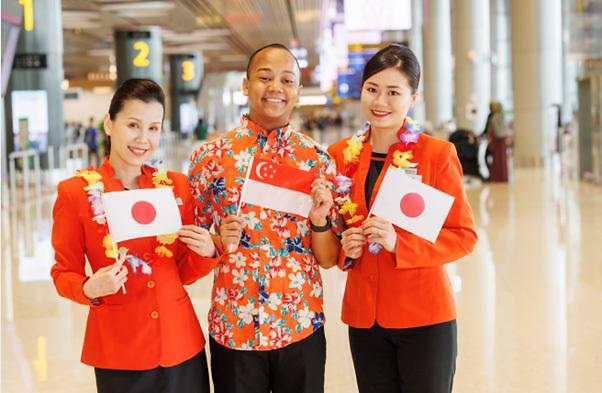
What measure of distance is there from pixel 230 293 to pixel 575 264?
6.58 m

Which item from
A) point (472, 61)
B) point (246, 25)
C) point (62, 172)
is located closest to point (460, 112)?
point (472, 61)

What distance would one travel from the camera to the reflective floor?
527 centimetres

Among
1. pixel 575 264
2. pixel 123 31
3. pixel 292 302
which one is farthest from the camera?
pixel 123 31

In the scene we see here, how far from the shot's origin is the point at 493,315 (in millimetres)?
6703

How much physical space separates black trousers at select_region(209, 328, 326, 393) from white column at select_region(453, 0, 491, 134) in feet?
88.6

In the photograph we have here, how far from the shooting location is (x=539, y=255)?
30.7 feet

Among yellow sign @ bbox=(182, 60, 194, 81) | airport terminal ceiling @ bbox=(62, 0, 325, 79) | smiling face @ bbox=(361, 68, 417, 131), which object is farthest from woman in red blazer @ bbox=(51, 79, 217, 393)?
yellow sign @ bbox=(182, 60, 194, 81)

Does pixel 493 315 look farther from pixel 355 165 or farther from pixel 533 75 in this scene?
pixel 533 75

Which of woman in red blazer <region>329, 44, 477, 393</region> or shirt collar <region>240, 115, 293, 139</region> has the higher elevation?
shirt collar <region>240, 115, 293, 139</region>

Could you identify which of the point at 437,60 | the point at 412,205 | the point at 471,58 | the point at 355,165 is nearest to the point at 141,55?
the point at 471,58

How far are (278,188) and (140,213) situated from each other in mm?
493

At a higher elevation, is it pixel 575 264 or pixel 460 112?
pixel 460 112

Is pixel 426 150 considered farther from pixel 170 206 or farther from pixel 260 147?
pixel 170 206

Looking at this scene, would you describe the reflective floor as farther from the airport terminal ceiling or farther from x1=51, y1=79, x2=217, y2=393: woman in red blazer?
the airport terminal ceiling
